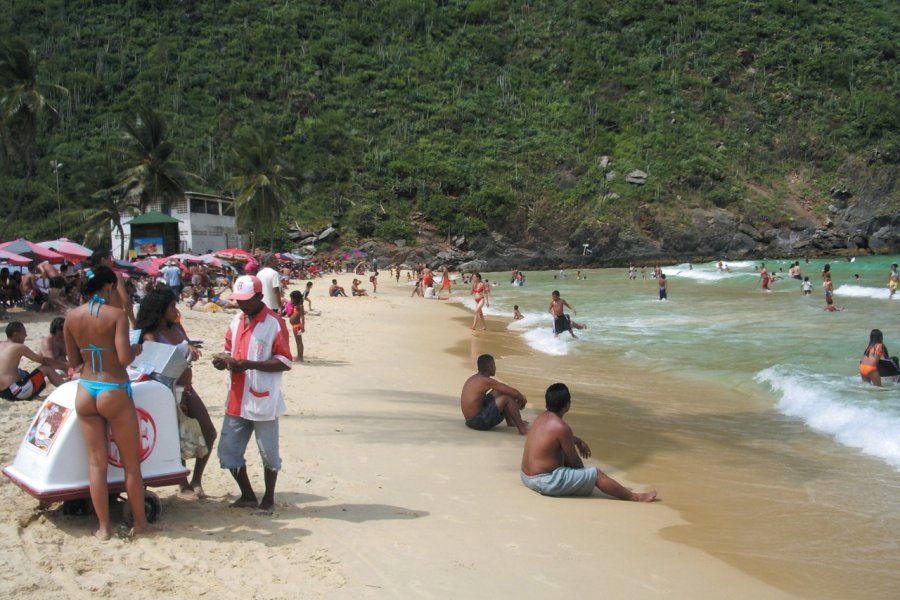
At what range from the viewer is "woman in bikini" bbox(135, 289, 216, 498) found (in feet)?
15.7

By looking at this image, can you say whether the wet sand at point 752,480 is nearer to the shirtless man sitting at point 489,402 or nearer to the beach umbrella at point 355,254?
the shirtless man sitting at point 489,402

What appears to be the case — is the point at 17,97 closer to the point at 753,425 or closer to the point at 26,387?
the point at 26,387

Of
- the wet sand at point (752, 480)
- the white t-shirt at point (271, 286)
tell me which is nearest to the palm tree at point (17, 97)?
the white t-shirt at point (271, 286)

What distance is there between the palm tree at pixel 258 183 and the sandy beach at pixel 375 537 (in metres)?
37.9

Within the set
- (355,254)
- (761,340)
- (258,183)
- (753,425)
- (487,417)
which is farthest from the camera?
(355,254)

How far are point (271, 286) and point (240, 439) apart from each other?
14.4 feet

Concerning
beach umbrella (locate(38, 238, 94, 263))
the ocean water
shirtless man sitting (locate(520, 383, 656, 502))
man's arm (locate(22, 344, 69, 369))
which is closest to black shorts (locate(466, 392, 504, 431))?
the ocean water

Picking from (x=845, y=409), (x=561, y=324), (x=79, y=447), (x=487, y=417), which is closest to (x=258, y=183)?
(x=561, y=324)

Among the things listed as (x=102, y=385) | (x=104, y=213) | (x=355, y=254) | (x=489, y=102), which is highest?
(x=489, y=102)

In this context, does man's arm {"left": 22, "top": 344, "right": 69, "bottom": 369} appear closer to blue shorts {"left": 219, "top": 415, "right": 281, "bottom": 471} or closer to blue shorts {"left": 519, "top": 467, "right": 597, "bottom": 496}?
blue shorts {"left": 219, "top": 415, "right": 281, "bottom": 471}

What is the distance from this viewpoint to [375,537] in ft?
14.3

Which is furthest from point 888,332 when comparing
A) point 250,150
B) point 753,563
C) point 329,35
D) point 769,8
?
point 769,8

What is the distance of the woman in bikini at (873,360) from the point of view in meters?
10.5

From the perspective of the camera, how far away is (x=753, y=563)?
4551 mm
